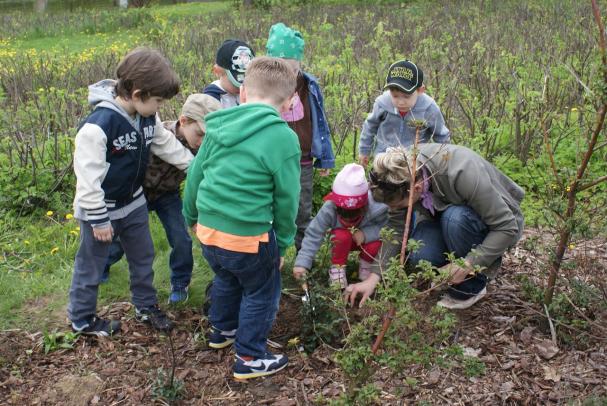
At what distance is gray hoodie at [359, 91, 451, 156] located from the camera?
397 centimetres

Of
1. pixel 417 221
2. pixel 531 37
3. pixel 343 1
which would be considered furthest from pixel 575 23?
pixel 343 1

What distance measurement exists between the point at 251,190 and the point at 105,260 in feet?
3.66

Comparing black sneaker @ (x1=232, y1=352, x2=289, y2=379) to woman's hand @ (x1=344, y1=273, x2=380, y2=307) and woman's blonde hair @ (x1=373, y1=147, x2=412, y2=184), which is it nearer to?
woman's hand @ (x1=344, y1=273, x2=380, y2=307)

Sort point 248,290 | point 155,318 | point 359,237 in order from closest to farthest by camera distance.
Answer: point 248,290 < point 155,318 < point 359,237

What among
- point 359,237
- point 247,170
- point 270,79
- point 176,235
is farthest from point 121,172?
point 359,237

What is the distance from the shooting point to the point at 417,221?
355cm

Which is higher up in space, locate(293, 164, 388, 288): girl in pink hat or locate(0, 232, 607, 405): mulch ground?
locate(293, 164, 388, 288): girl in pink hat

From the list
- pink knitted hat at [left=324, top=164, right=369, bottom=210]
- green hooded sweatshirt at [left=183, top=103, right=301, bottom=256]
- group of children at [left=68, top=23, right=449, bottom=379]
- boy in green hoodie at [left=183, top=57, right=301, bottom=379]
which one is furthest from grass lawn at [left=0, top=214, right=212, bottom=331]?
green hooded sweatshirt at [left=183, top=103, right=301, bottom=256]

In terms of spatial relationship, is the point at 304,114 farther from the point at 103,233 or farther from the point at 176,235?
the point at 103,233

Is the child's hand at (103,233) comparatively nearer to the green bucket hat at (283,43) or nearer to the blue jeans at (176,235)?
the blue jeans at (176,235)

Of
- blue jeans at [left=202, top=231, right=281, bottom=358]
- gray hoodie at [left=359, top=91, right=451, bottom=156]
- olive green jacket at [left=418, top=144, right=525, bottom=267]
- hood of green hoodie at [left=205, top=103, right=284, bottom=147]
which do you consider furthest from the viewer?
gray hoodie at [left=359, top=91, right=451, bottom=156]

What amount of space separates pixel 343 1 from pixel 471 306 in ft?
61.0

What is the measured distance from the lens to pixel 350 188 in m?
3.24

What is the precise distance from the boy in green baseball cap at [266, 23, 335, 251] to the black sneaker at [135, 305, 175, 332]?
3.47 feet
